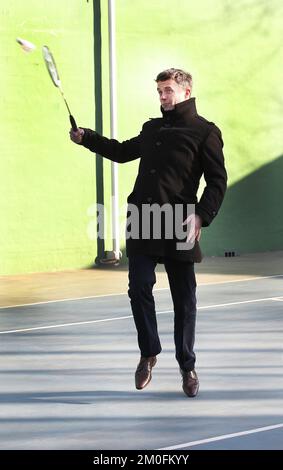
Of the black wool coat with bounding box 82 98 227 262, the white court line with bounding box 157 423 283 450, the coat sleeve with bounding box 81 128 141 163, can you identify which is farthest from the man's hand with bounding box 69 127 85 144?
the white court line with bounding box 157 423 283 450

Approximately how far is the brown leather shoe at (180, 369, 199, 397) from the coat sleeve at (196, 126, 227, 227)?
0.97m

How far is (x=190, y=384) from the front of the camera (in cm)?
773

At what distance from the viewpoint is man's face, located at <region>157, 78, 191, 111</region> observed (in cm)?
769

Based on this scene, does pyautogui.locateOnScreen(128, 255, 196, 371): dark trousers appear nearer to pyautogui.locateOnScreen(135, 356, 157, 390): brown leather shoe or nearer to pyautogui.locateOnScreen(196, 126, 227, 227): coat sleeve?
pyautogui.locateOnScreen(135, 356, 157, 390): brown leather shoe

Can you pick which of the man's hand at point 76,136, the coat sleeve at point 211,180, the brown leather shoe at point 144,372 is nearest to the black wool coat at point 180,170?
the coat sleeve at point 211,180

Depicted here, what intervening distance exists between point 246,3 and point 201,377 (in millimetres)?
10066

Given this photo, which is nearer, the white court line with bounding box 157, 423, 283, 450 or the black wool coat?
the white court line with bounding box 157, 423, 283, 450

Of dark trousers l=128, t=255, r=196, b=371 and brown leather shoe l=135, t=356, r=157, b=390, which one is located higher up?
dark trousers l=128, t=255, r=196, b=371

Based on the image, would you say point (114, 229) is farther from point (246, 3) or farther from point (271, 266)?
point (246, 3)

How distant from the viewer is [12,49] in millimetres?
15188

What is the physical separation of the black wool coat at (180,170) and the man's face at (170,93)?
4 cm

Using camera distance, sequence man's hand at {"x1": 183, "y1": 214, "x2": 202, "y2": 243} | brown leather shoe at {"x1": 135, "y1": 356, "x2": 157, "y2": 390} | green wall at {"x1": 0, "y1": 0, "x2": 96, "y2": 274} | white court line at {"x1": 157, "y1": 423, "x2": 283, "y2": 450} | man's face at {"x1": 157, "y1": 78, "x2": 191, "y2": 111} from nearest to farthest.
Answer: white court line at {"x1": 157, "y1": 423, "x2": 283, "y2": 450} → man's hand at {"x1": 183, "y1": 214, "x2": 202, "y2": 243} → man's face at {"x1": 157, "y1": 78, "x2": 191, "y2": 111} → brown leather shoe at {"x1": 135, "y1": 356, "x2": 157, "y2": 390} → green wall at {"x1": 0, "y1": 0, "x2": 96, "y2": 274}

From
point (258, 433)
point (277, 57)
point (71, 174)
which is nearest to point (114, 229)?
point (71, 174)

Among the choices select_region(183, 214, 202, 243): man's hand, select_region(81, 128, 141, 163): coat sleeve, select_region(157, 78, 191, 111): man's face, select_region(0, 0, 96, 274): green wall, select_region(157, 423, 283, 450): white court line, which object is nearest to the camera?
select_region(157, 423, 283, 450): white court line
